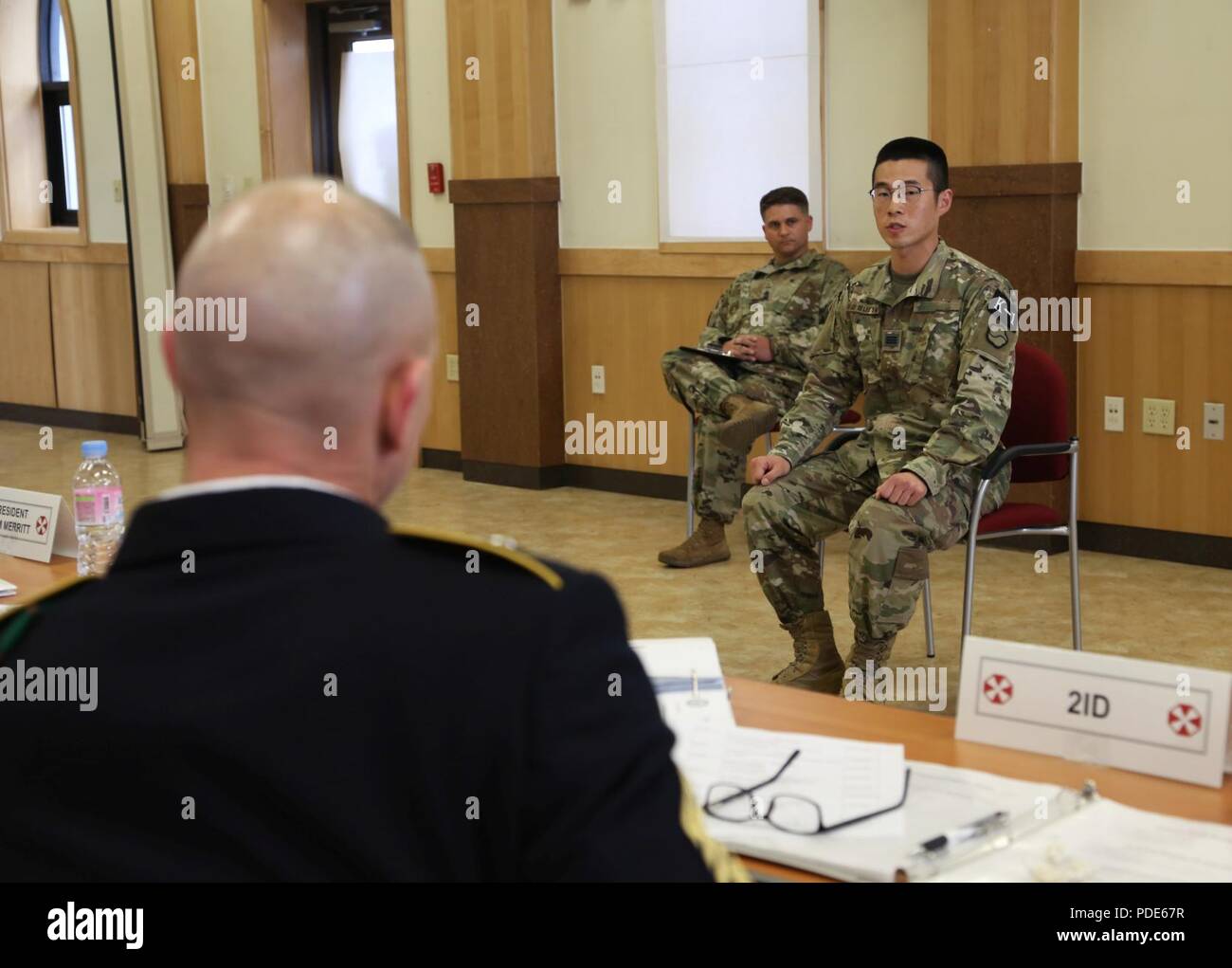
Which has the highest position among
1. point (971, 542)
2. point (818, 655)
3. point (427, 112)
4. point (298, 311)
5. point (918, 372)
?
point (427, 112)

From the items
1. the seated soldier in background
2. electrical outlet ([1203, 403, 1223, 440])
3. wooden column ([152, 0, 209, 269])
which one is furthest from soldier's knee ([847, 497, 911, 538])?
wooden column ([152, 0, 209, 269])

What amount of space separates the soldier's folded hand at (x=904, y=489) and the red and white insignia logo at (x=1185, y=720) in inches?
70.3

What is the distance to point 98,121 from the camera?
8.05 meters

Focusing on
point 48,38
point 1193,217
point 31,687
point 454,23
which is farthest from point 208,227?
point 48,38

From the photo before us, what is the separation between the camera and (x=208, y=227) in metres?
0.97

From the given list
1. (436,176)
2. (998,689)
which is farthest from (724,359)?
(998,689)

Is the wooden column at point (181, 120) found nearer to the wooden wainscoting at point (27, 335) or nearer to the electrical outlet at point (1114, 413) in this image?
the wooden wainscoting at point (27, 335)

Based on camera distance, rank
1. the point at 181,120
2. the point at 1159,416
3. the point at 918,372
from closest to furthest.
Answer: the point at 918,372, the point at 1159,416, the point at 181,120

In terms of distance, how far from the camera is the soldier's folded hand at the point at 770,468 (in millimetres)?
3605

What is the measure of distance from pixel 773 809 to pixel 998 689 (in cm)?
34

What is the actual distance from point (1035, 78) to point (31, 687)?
447cm

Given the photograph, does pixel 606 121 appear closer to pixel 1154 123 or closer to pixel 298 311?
pixel 1154 123

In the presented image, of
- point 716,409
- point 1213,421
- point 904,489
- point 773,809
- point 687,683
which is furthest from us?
point 716,409
